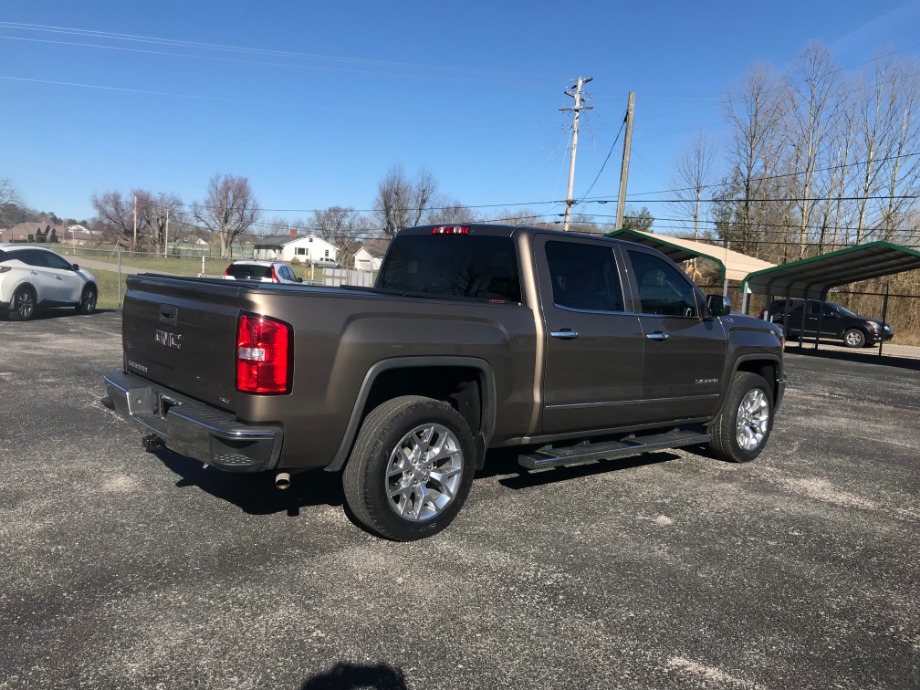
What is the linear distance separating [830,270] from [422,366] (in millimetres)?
19121

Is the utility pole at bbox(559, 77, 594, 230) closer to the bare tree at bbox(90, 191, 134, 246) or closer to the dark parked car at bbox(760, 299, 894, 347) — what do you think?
the dark parked car at bbox(760, 299, 894, 347)

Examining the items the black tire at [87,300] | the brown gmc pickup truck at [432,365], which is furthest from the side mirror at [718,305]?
the black tire at [87,300]

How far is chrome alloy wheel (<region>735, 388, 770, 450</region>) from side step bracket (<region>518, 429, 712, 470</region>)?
1.70 ft

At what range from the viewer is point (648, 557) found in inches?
156

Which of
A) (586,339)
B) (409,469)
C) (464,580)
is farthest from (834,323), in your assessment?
(464,580)

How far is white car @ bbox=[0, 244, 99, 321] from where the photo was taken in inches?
546

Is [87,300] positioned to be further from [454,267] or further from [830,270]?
[830,270]

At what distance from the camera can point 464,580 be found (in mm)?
3541

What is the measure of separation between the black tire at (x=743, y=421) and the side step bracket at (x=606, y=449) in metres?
0.27

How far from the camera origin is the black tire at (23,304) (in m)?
14.1

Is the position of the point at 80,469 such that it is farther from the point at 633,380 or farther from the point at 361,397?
the point at 633,380

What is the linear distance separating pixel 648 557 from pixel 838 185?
41.3 meters

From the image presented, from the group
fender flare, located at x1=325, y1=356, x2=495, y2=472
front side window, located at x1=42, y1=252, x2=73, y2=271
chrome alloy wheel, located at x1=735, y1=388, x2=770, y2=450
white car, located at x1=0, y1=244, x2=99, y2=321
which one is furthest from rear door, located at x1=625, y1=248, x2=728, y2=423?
front side window, located at x1=42, y1=252, x2=73, y2=271

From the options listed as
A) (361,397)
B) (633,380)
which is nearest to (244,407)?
(361,397)
